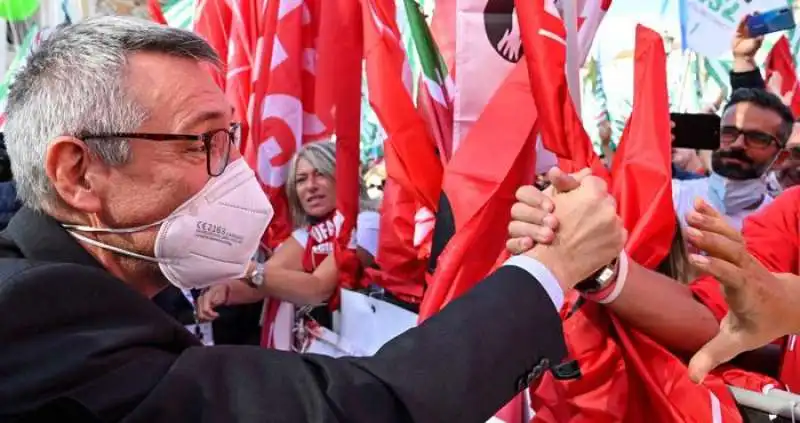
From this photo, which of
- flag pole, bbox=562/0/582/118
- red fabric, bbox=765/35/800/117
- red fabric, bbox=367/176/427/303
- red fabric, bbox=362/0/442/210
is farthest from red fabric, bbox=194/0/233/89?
red fabric, bbox=765/35/800/117

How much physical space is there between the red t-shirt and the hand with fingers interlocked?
33 centimetres

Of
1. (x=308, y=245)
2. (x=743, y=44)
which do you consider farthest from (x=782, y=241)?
(x=743, y=44)

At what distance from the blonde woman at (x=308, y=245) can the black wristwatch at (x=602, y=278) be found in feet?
5.05

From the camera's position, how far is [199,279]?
1595 mm

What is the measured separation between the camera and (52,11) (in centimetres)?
552

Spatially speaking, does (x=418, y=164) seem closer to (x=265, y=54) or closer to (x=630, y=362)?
(x=630, y=362)

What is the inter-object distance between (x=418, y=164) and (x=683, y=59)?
11.6 feet

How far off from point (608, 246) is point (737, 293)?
0.26m

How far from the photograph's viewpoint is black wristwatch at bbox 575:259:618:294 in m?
1.48

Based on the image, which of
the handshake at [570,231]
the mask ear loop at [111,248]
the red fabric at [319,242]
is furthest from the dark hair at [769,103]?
the mask ear loop at [111,248]

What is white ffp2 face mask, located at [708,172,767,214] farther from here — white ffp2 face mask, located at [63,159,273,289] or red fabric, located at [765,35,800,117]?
white ffp2 face mask, located at [63,159,273,289]

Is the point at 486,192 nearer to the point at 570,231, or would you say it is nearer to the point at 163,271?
the point at 570,231

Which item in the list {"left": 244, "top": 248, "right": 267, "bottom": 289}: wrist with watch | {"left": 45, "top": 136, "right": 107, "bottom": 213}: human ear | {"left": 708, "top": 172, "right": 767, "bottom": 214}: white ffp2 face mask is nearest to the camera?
{"left": 45, "top": 136, "right": 107, "bottom": 213}: human ear

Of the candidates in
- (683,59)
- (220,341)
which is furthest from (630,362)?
(683,59)
